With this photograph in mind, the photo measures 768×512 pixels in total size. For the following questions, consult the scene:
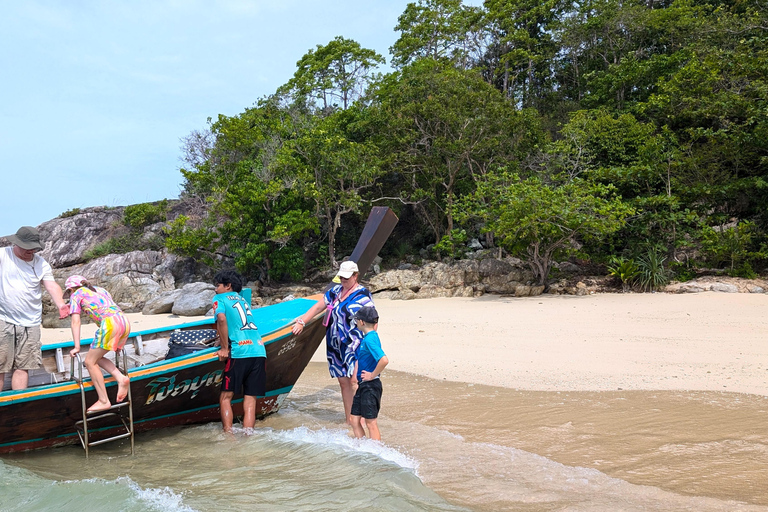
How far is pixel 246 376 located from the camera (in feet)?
17.7

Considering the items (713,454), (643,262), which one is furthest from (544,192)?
(713,454)

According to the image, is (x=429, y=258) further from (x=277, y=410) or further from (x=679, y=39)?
(x=277, y=410)

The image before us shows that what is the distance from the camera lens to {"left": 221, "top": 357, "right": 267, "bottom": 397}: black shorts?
535 centimetres

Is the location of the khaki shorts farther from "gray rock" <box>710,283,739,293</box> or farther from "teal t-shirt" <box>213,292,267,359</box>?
"gray rock" <box>710,283,739,293</box>

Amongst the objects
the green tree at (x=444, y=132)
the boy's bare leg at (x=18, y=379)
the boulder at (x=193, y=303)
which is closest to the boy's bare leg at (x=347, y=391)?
the boy's bare leg at (x=18, y=379)

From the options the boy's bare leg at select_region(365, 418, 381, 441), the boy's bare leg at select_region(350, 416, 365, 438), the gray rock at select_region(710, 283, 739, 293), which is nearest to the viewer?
the boy's bare leg at select_region(365, 418, 381, 441)

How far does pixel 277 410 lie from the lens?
6418 millimetres

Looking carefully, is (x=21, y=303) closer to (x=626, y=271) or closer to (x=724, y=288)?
(x=626, y=271)

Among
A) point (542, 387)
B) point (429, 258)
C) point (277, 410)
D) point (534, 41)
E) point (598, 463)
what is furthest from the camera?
point (534, 41)

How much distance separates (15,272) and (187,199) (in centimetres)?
2072

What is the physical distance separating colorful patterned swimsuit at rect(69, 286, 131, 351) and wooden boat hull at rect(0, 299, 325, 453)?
0.37m

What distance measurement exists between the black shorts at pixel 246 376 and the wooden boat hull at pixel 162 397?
0.64ft

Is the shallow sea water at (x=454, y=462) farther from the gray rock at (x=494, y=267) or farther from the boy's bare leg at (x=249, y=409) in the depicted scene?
the gray rock at (x=494, y=267)

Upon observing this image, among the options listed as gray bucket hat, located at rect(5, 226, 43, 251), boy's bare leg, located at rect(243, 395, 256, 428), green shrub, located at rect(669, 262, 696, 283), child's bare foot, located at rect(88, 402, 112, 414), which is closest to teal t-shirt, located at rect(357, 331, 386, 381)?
boy's bare leg, located at rect(243, 395, 256, 428)
